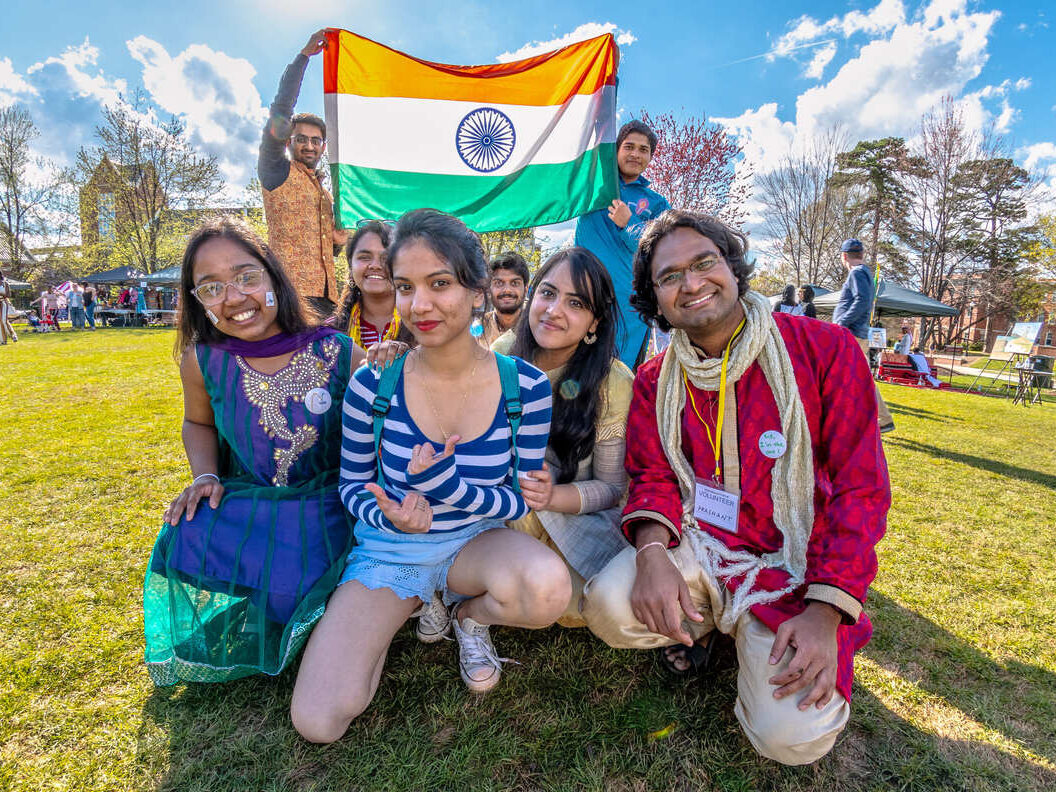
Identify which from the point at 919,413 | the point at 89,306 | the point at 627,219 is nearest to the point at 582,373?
the point at 627,219

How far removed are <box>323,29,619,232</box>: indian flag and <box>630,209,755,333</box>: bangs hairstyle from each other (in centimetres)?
192

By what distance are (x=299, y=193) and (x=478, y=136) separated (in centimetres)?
142

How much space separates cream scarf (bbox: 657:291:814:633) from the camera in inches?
71.3

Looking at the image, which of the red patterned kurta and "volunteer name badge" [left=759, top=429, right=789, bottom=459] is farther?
"volunteer name badge" [left=759, top=429, right=789, bottom=459]

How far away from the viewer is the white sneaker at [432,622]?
2.18 metres

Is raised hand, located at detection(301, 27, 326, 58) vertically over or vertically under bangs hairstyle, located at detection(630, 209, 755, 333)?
over

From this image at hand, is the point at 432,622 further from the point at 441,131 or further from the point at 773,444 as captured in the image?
the point at 441,131

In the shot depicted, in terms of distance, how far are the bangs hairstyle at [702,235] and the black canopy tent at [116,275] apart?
3859 centimetres

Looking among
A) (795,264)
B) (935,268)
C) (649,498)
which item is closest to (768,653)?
(649,498)

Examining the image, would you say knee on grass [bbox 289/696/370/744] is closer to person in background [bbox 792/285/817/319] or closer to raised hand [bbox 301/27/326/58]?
raised hand [bbox 301/27/326/58]

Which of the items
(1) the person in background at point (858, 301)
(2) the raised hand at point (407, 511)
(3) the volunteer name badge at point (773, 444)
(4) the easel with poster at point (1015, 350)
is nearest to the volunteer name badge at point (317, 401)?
(2) the raised hand at point (407, 511)

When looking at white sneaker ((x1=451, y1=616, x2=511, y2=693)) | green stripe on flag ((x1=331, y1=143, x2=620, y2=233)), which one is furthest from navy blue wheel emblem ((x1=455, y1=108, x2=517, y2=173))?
white sneaker ((x1=451, y1=616, x2=511, y2=693))

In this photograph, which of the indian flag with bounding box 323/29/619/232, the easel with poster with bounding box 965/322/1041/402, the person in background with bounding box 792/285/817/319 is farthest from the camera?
the easel with poster with bounding box 965/322/1041/402

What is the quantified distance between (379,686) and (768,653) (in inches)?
55.8
